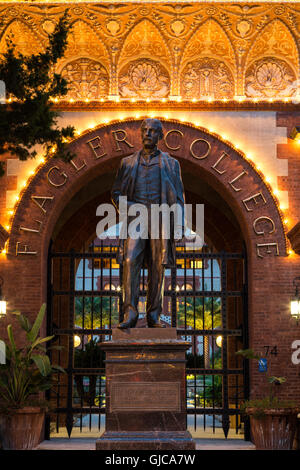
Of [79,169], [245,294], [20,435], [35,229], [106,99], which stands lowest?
[20,435]

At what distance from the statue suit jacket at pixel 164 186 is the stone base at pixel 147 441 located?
2091mm

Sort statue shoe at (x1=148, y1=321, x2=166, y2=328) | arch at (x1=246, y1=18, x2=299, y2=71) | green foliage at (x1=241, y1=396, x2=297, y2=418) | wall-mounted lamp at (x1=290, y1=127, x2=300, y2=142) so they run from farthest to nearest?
arch at (x1=246, y1=18, x2=299, y2=71), wall-mounted lamp at (x1=290, y1=127, x2=300, y2=142), green foliage at (x1=241, y1=396, x2=297, y2=418), statue shoe at (x1=148, y1=321, x2=166, y2=328)

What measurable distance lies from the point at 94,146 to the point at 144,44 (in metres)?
2.62

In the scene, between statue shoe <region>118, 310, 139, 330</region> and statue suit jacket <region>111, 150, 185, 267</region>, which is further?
statue suit jacket <region>111, 150, 185, 267</region>

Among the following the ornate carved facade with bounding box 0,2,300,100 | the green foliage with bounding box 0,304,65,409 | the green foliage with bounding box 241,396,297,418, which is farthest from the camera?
the ornate carved facade with bounding box 0,2,300,100

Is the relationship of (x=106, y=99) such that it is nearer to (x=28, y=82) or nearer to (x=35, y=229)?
(x=35, y=229)

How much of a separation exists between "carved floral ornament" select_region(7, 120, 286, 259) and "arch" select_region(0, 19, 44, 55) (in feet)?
7.61

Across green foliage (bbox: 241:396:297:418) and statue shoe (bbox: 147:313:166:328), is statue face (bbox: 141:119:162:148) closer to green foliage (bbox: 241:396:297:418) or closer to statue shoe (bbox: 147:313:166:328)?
statue shoe (bbox: 147:313:166:328)

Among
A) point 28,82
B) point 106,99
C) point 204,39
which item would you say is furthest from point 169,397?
point 204,39

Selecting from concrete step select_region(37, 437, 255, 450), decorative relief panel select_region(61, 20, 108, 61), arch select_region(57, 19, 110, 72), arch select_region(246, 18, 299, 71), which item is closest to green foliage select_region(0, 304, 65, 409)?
concrete step select_region(37, 437, 255, 450)

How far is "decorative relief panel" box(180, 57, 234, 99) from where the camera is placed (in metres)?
15.7

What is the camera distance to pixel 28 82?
10602 mm

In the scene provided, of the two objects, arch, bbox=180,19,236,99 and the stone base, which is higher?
arch, bbox=180,19,236,99

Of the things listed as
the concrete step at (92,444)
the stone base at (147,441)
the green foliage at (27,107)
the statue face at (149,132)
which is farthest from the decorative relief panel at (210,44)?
the stone base at (147,441)
